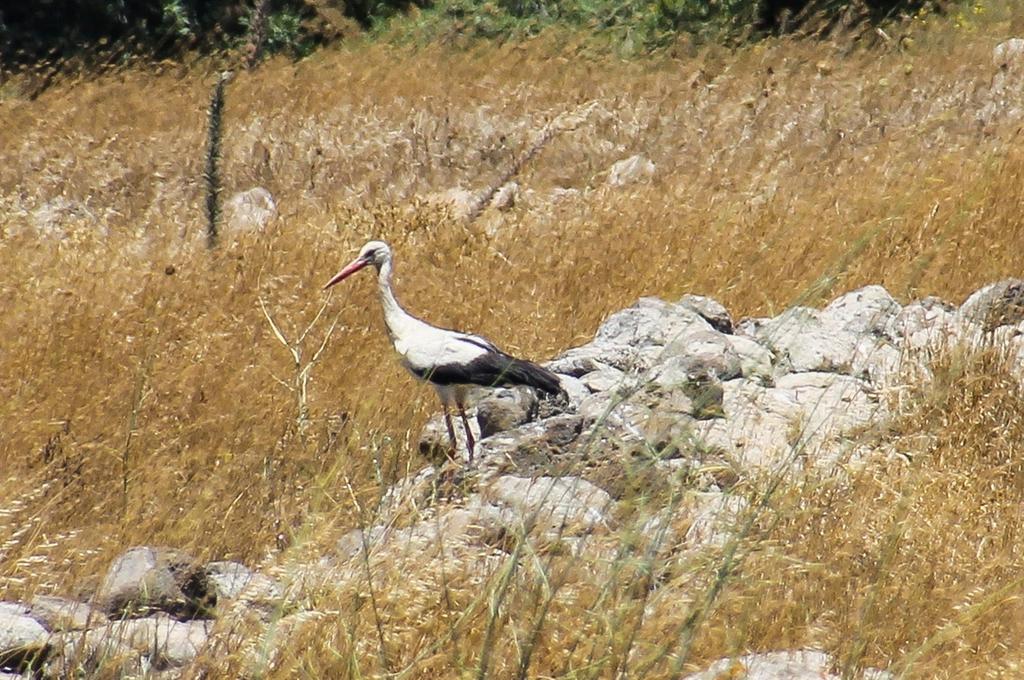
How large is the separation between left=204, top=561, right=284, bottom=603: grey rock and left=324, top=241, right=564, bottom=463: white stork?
152 centimetres

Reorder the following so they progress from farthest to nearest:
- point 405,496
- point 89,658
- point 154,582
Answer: point 405,496 → point 154,582 → point 89,658

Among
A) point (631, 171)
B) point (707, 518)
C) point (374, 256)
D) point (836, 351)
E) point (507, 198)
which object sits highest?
point (374, 256)

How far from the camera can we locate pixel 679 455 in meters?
5.01

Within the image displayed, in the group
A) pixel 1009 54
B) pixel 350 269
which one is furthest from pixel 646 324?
pixel 1009 54

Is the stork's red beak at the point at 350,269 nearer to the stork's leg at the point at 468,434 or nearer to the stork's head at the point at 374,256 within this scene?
the stork's head at the point at 374,256

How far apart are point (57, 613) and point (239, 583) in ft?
1.92

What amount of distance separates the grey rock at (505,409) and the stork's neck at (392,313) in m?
0.51

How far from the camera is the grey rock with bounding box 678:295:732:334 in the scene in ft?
22.9

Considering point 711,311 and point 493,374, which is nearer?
point 493,374

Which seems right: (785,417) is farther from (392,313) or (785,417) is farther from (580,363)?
(392,313)

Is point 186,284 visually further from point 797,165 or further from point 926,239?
point 797,165

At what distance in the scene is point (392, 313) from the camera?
6391 mm

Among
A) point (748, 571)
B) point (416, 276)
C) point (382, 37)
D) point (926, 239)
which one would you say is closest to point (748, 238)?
point (926, 239)

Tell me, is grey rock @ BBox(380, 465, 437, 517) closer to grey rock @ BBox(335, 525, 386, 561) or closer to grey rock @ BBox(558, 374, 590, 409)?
grey rock @ BBox(335, 525, 386, 561)
